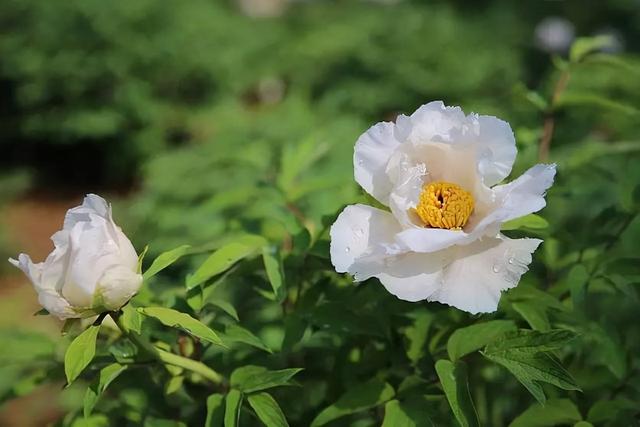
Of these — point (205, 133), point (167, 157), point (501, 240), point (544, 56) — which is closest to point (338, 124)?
point (167, 157)

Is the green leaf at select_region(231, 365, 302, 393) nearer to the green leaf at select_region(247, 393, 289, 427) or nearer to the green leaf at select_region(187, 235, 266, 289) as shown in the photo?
the green leaf at select_region(247, 393, 289, 427)

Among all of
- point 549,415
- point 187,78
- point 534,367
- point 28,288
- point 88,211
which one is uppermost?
point 88,211

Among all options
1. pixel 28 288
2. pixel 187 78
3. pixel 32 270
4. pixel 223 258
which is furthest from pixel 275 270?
pixel 187 78

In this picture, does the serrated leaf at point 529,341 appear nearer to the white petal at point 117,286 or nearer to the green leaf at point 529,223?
the green leaf at point 529,223

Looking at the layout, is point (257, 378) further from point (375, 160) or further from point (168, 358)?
point (375, 160)

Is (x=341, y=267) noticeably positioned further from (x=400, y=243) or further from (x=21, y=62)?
(x=21, y=62)
